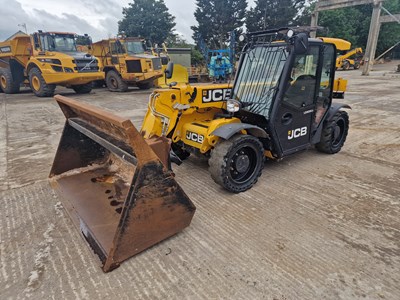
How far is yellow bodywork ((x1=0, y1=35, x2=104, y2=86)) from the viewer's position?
36.6ft

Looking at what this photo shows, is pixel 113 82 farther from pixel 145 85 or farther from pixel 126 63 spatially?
pixel 126 63

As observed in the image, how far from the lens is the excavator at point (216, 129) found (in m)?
2.72

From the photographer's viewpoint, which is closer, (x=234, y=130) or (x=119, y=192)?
(x=119, y=192)

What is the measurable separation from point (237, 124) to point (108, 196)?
1714 millimetres

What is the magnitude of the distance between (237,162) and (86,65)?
1060 centimetres

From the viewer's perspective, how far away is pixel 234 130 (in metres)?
3.21

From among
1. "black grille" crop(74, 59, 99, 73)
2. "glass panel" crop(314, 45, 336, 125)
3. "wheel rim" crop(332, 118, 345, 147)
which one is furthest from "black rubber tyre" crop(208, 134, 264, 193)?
A: "black grille" crop(74, 59, 99, 73)

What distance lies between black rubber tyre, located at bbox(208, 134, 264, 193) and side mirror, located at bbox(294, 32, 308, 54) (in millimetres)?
1134

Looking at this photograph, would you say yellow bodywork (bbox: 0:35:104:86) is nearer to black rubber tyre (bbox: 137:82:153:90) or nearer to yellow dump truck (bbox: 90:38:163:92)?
yellow dump truck (bbox: 90:38:163:92)

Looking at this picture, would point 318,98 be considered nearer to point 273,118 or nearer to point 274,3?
point 273,118

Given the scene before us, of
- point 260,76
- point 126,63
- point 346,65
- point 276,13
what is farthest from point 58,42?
point 276,13

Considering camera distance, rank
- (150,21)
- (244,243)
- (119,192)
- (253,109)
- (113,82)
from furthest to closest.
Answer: (150,21) < (113,82) < (253,109) < (119,192) < (244,243)

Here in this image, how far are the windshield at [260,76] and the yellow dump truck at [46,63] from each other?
9530 millimetres

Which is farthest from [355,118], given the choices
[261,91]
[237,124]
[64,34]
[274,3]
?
[274,3]
